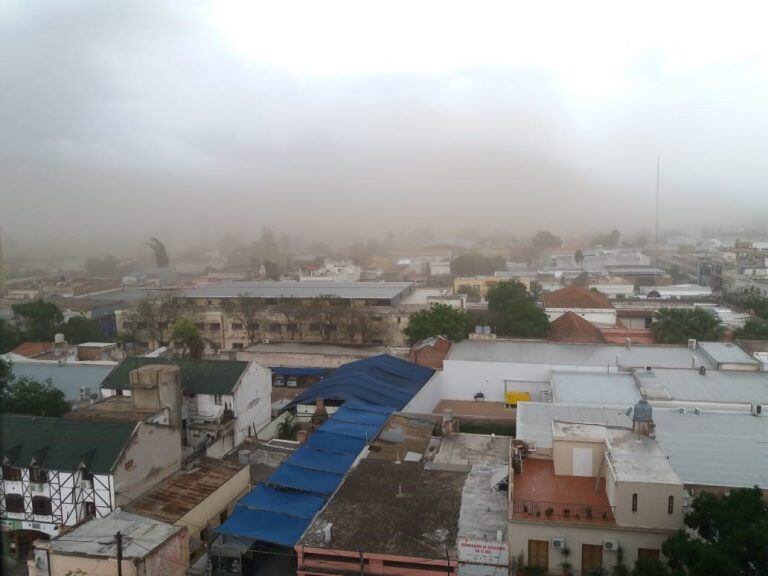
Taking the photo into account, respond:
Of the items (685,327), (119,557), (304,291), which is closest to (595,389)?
(685,327)

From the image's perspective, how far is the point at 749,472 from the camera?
6.70 meters

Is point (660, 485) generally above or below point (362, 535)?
above

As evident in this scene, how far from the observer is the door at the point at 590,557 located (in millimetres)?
5320

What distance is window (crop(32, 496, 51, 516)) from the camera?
7539 mm

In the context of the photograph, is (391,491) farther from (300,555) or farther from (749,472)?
(749,472)

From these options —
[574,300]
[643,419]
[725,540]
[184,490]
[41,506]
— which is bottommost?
[41,506]

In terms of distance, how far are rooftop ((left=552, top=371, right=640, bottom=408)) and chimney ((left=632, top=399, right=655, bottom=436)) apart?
3398mm

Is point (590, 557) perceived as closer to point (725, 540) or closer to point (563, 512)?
point (563, 512)

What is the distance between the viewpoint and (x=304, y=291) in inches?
924

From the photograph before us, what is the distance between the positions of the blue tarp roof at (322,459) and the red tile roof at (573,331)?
542cm

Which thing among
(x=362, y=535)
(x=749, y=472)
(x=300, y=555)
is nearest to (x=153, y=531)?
(x=300, y=555)

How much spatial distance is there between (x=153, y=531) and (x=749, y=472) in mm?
6349

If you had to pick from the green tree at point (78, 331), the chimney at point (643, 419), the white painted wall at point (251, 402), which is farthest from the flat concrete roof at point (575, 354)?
the green tree at point (78, 331)

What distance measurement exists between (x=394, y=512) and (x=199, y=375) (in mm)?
5292
